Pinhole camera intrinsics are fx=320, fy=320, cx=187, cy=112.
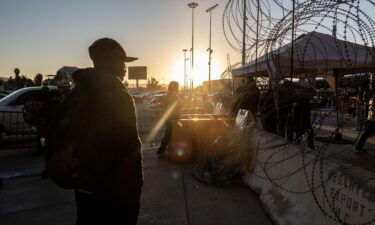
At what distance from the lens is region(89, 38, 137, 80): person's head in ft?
7.59

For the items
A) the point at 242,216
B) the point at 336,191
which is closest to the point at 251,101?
the point at 242,216

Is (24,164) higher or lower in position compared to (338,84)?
lower

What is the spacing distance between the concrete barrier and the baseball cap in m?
2.28

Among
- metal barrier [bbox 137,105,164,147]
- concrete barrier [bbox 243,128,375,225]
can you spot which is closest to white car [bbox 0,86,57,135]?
metal barrier [bbox 137,105,164,147]

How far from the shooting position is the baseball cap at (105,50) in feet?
7.59

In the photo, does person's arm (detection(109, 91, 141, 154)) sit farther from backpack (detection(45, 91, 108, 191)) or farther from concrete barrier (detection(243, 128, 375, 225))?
concrete barrier (detection(243, 128, 375, 225))

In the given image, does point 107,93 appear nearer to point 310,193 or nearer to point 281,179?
point 310,193

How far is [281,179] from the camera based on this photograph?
4254 mm

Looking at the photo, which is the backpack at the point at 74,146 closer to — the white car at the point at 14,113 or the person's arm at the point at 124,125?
the person's arm at the point at 124,125

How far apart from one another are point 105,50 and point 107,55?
0.13ft

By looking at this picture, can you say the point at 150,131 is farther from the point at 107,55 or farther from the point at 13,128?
the point at 107,55

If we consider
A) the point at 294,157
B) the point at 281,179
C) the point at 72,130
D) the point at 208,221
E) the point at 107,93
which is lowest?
the point at 208,221

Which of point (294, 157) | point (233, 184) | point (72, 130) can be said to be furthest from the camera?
point (233, 184)

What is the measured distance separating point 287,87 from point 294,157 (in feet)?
3.16
